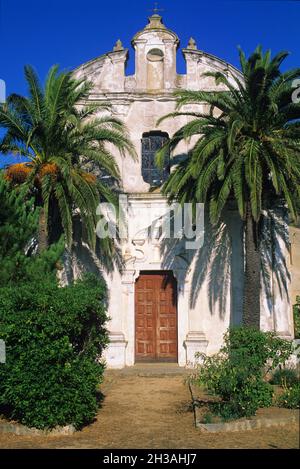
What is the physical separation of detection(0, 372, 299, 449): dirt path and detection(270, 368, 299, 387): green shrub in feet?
6.74

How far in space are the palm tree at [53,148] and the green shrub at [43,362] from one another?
14.9 ft

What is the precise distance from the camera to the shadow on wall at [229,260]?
1551 centimetres

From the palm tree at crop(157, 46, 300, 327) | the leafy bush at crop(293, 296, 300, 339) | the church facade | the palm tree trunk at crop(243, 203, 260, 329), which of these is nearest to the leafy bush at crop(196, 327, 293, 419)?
the palm tree trunk at crop(243, 203, 260, 329)

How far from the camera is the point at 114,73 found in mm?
17203

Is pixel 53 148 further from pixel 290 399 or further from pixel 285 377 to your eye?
pixel 290 399

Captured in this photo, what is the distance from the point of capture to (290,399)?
9.38 m

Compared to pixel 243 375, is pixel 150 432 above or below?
below

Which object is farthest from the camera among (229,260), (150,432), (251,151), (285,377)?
(229,260)

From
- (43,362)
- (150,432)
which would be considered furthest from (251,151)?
(43,362)

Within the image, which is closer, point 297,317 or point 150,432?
point 150,432

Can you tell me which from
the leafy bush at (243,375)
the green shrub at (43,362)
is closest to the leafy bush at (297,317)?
the leafy bush at (243,375)

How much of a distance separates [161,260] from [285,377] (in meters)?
5.70

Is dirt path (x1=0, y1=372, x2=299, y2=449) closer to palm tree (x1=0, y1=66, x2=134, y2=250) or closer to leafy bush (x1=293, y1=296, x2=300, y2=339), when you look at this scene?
palm tree (x1=0, y1=66, x2=134, y2=250)

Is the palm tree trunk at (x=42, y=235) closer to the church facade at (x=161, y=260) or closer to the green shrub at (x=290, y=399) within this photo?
the church facade at (x=161, y=260)
